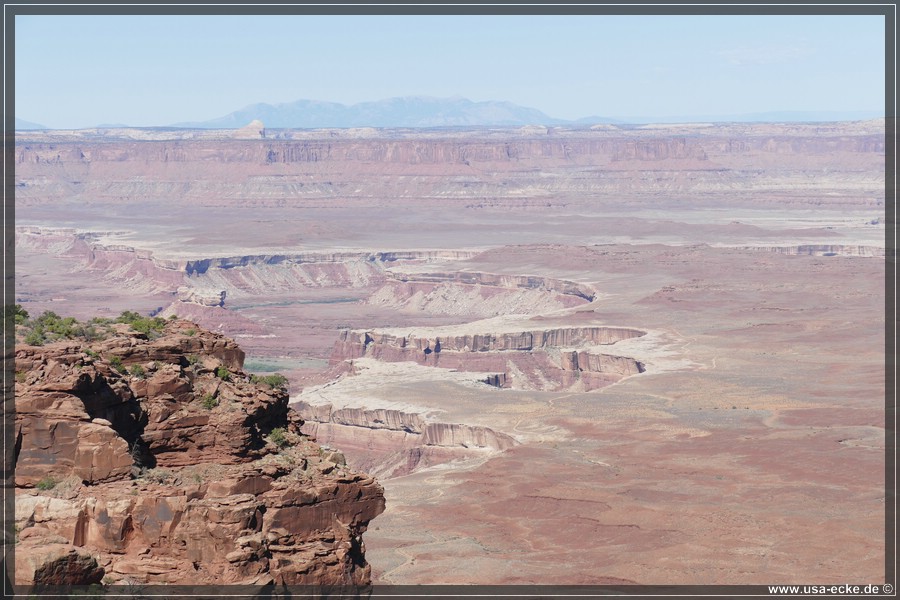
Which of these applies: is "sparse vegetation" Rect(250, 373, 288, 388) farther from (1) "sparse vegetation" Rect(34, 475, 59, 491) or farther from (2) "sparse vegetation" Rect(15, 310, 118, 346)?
(1) "sparse vegetation" Rect(34, 475, 59, 491)

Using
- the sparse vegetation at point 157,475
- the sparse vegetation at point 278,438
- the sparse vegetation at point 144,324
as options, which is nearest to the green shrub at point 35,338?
the sparse vegetation at point 144,324

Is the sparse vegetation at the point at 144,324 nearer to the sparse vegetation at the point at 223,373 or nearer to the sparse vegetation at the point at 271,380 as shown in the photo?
the sparse vegetation at the point at 223,373

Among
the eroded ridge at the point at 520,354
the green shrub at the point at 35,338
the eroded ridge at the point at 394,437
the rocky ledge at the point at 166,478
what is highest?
the green shrub at the point at 35,338

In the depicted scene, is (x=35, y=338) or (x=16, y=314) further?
(x=16, y=314)

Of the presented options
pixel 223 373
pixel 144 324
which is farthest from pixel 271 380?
pixel 223 373

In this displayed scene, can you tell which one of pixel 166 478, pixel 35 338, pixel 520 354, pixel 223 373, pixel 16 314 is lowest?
pixel 520 354

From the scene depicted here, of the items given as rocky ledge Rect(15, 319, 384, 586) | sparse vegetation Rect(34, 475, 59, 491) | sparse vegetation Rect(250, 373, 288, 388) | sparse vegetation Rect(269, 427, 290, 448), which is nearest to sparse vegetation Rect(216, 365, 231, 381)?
rocky ledge Rect(15, 319, 384, 586)

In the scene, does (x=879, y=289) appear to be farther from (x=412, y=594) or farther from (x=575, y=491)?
(x=412, y=594)

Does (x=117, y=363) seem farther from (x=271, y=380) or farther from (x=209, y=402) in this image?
(x=271, y=380)
